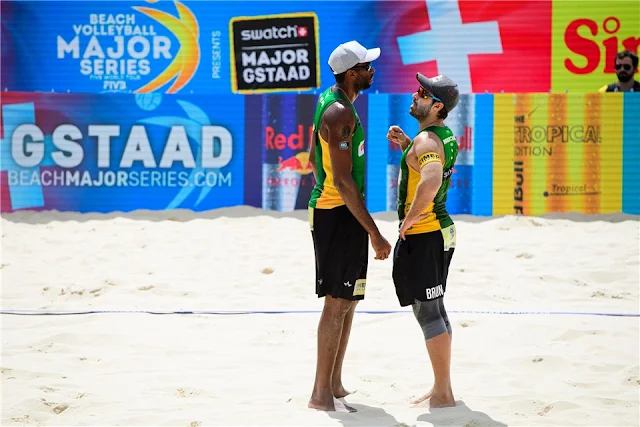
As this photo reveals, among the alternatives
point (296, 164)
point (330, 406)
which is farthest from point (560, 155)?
point (330, 406)

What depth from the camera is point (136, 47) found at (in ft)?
45.1

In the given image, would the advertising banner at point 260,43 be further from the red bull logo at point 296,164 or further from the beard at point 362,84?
the beard at point 362,84

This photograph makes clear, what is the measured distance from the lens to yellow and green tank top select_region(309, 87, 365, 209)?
429cm

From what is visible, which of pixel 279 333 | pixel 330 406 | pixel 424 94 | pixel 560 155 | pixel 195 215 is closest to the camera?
pixel 330 406

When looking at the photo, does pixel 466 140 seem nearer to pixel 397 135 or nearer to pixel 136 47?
pixel 397 135

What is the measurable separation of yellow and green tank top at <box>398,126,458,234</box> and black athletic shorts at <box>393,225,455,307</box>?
0.13ft

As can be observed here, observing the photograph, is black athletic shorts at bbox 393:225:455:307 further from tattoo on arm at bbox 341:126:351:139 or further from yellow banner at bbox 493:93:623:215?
yellow banner at bbox 493:93:623:215

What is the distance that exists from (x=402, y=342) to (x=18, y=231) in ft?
18.1

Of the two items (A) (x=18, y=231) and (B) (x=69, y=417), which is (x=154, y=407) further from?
(A) (x=18, y=231)

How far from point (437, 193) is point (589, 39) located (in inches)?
390

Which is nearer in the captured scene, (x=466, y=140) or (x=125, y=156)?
(x=466, y=140)

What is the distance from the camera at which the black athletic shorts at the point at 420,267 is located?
13.9 feet

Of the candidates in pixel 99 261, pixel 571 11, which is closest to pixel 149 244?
pixel 99 261

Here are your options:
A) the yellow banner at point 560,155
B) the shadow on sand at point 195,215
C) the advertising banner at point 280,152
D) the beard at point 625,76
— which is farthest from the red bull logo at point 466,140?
the beard at point 625,76
